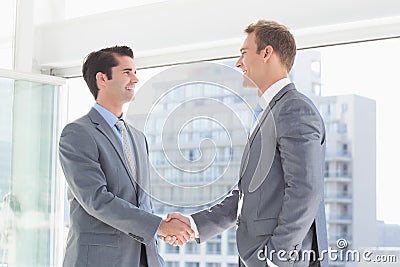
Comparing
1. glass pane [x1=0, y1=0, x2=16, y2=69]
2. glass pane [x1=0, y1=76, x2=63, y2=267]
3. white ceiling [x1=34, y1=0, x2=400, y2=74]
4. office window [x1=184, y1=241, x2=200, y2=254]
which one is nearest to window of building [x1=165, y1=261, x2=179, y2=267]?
office window [x1=184, y1=241, x2=200, y2=254]

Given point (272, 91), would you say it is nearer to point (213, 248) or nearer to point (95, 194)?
point (95, 194)

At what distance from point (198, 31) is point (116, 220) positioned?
3.90ft

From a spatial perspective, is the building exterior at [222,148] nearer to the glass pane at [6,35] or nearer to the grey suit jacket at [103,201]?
the grey suit jacket at [103,201]

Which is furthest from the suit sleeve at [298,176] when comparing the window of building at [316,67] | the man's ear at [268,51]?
the window of building at [316,67]

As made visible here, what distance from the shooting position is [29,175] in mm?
4117

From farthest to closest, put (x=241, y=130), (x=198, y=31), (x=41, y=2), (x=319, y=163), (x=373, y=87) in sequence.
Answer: (x=41, y=2), (x=198, y=31), (x=373, y=87), (x=241, y=130), (x=319, y=163)

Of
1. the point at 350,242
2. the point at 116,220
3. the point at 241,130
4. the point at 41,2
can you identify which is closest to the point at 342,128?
the point at 350,242

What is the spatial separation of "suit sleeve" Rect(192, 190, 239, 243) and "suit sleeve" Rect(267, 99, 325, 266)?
1.58ft

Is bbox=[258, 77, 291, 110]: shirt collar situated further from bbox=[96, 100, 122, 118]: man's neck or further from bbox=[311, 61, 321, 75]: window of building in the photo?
bbox=[311, 61, 321, 75]: window of building

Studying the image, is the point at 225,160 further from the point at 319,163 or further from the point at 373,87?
the point at 373,87

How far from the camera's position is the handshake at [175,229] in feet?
9.80

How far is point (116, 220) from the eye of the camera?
114 inches

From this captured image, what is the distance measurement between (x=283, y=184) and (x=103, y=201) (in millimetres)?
719

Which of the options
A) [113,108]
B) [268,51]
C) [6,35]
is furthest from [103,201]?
[6,35]
